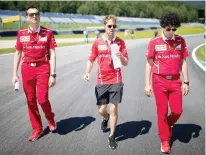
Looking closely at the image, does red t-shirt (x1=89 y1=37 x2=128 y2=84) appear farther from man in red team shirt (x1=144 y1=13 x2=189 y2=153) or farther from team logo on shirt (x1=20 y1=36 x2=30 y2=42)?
team logo on shirt (x1=20 y1=36 x2=30 y2=42)

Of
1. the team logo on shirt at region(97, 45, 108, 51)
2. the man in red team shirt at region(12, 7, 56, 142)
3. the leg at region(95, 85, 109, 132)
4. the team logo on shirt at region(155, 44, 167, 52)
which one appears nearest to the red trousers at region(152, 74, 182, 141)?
the team logo on shirt at region(155, 44, 167, 52)

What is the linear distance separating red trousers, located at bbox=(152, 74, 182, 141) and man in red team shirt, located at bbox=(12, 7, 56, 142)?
5.80 ft

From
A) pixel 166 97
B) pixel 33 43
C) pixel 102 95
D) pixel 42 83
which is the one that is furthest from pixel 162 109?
pixel 33 43

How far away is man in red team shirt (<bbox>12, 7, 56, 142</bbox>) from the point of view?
4789 millimetres

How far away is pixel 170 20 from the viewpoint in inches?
169

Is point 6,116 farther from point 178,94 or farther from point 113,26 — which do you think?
point 178,94

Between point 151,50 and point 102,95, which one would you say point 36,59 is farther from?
point 151,50

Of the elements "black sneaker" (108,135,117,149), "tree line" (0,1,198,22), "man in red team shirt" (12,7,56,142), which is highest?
"tree line" (0,1,198,22)

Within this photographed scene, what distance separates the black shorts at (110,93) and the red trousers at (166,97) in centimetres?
58

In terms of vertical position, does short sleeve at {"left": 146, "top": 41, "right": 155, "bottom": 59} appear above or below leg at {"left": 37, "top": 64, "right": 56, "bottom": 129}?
above

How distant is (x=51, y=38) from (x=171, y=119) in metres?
2.40

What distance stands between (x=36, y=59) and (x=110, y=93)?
1.35m

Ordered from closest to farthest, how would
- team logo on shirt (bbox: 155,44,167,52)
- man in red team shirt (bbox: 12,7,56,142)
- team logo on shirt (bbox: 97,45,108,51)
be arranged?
team logo on shirt (bbox: 155,44,167,52), team logo on shirt (bbox: 97,45,108,51), man in red team shirt (bbox: 12,7,56,142)

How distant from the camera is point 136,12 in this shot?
6388 inches
